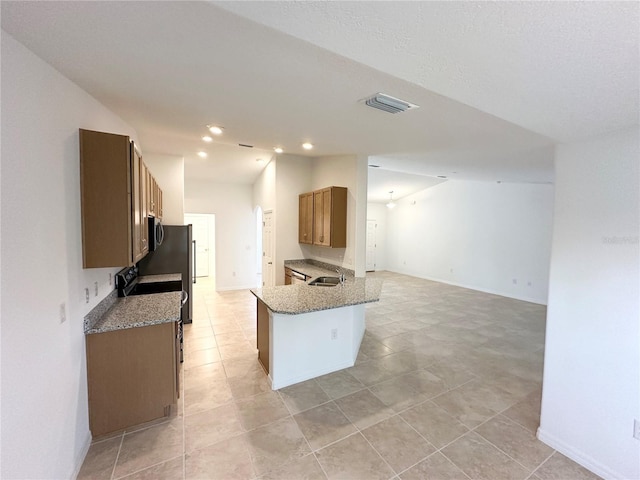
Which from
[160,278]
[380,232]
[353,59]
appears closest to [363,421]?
[353,59]

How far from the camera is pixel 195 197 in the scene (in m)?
6.64

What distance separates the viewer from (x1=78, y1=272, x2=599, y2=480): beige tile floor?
1.88 metres

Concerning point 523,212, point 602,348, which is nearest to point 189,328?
point 602,348

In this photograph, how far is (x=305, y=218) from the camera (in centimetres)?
479

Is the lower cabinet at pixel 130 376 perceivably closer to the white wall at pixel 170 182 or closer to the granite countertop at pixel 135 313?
the granite countertop at pixel 135 313

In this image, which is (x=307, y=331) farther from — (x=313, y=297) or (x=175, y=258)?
(x=175, y=258)

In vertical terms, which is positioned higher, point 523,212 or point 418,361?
point 523,212

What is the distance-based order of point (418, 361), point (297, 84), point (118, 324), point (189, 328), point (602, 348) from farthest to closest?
point (189, 328), point (418, 361), point (118, 324), point (602, 348), point (297, 84)

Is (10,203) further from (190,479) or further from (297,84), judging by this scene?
(190,479)

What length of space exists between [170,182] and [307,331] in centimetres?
377

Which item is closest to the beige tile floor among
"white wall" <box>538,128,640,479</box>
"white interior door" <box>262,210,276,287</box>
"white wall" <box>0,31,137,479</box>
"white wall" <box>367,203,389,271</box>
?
"white wall" <box>538,128,640,479</box>

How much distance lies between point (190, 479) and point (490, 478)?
198 centimetres

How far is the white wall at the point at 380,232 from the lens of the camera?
408 inches

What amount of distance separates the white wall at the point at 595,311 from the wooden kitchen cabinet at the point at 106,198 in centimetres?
327
